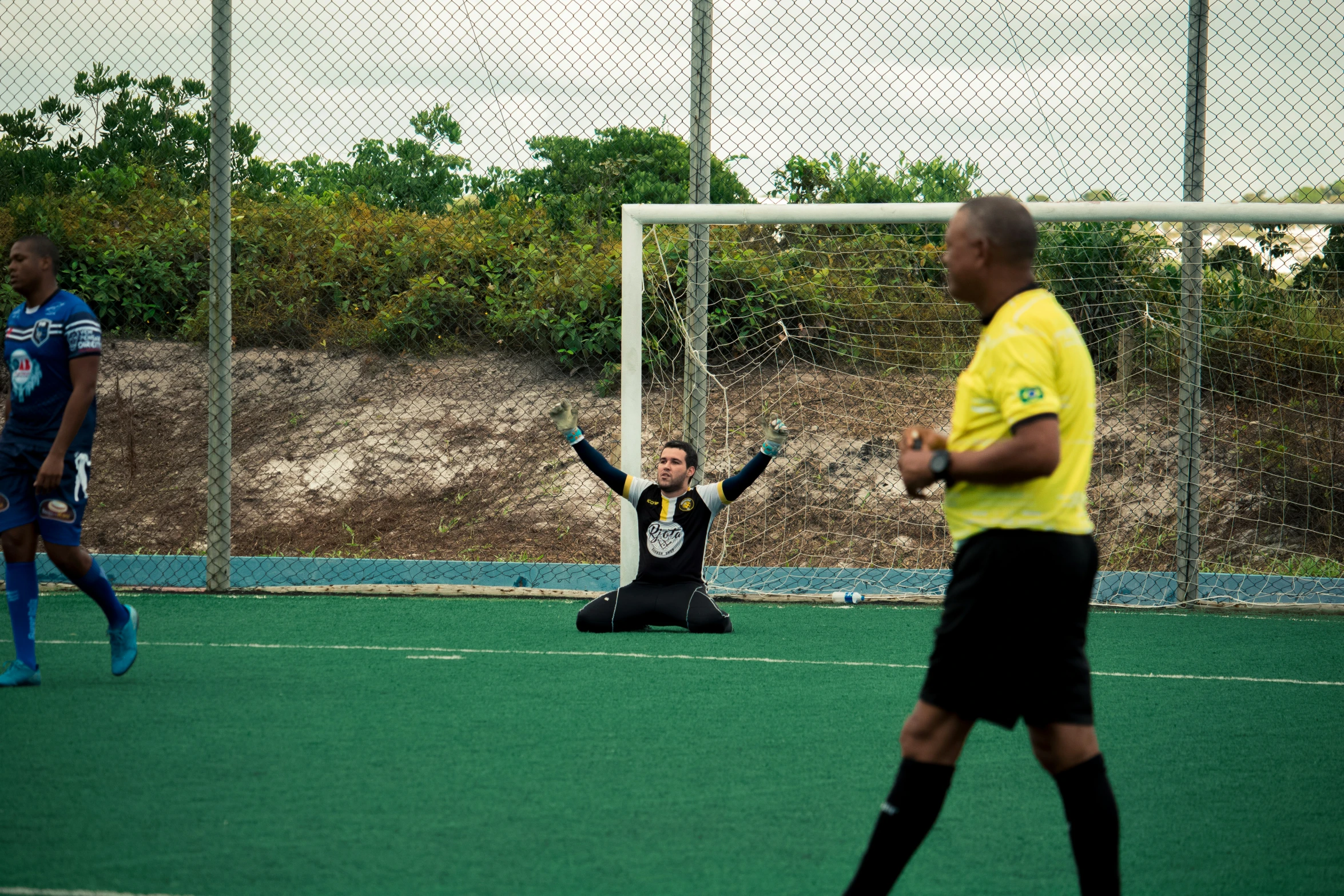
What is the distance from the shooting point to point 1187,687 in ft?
18.6

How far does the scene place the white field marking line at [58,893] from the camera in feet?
9.20

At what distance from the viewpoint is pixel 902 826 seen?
2525 millimetres

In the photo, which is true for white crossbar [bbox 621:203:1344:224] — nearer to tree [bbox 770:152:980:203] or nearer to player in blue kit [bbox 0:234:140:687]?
tree [bbox 770:152:980:203]

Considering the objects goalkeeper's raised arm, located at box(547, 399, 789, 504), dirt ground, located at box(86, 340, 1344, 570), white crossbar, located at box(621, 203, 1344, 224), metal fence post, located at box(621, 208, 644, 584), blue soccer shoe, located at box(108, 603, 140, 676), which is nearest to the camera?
blue soccer shoe, located at box(108, 603, 140, 676)

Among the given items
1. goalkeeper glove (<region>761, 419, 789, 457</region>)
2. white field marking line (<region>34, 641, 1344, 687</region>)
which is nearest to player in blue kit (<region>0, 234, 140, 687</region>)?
white field marking line (<region>34, 641, 1344, 687</region>)

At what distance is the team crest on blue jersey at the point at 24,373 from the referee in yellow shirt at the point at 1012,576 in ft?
13.7

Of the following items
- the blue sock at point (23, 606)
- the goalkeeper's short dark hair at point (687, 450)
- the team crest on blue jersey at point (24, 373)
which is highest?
the team crest on blue jersey at point (24, 373)

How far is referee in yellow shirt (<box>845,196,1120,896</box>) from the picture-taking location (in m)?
2.48

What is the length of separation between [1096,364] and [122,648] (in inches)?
284

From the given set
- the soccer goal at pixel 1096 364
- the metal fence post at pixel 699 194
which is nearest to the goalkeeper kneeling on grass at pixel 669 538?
the soccer goal at pixel 1096 364

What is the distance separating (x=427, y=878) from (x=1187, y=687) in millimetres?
4137

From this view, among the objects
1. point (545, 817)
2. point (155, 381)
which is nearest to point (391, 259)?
point (155, 381)

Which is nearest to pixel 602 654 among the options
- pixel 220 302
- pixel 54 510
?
pixel 54 510

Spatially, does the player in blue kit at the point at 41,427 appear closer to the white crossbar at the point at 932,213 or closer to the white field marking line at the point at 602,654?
the white field marking line at the point at 602,654
